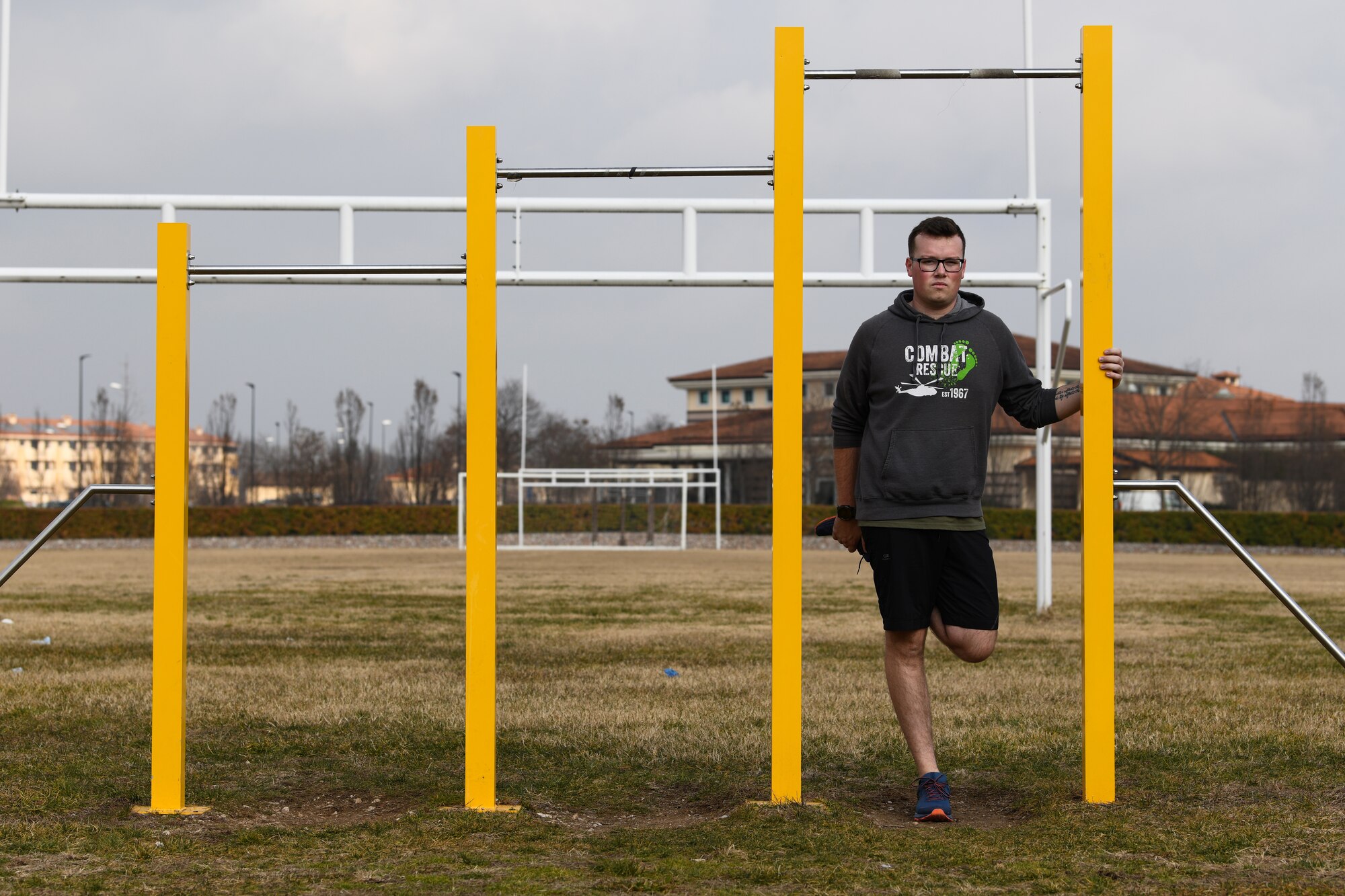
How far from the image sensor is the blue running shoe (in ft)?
13.5

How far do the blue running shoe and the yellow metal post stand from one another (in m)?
1.27

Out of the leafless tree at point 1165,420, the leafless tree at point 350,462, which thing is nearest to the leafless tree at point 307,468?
the leafless tree at point 350,462

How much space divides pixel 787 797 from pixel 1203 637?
7.68 metres

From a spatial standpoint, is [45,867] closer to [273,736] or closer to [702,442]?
[273,736]

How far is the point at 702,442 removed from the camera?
56.8 metres

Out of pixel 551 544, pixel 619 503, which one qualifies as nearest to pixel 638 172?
pixel 551 544

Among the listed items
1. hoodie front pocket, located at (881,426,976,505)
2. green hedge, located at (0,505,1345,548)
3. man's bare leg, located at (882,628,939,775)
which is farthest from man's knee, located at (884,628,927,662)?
green hedge, located at (0,505,1345,548)

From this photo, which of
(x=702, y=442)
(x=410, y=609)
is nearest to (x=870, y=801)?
(x=410, y=609)

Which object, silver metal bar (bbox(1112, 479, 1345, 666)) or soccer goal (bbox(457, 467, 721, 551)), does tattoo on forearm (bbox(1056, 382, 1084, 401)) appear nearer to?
silver metal bar (bbox(1112, 479, 1345, 666))

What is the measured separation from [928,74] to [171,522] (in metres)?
2.90

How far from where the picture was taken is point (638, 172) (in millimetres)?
4508

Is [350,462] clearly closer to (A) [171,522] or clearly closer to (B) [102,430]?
(B) [102,430]

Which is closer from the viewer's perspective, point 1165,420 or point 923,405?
point 923,405

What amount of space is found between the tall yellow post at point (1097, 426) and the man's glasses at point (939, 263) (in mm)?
470
